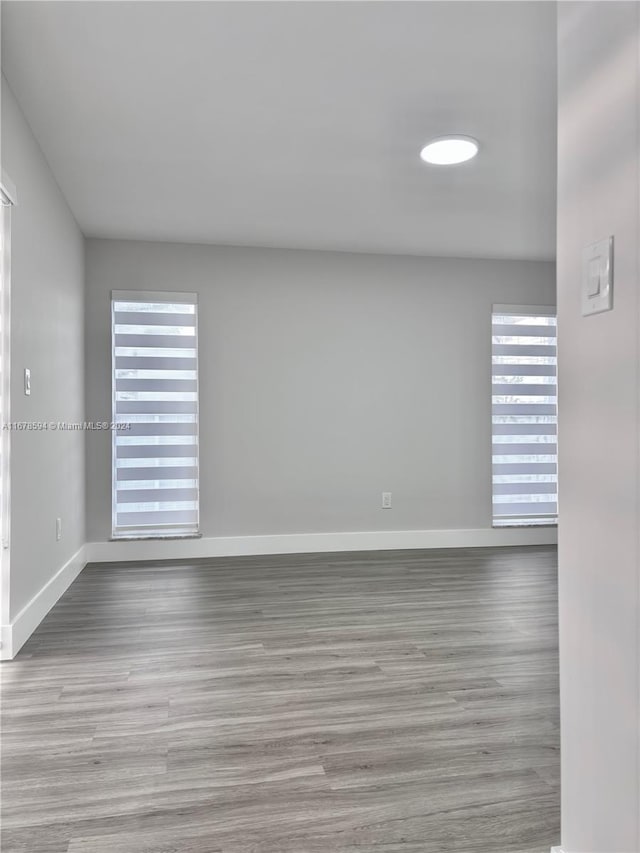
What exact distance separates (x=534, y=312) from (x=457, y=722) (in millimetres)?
4232

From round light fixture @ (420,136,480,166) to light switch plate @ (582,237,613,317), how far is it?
2.30 metres

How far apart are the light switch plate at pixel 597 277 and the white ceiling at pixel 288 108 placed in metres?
1.51

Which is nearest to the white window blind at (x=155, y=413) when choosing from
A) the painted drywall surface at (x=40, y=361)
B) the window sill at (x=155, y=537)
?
the window sill at (x=155, y=537)

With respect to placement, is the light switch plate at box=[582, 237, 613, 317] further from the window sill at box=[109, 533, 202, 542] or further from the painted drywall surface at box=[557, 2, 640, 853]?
the window sill at box=[109, 533, 202, 542]

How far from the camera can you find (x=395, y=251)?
5.20m

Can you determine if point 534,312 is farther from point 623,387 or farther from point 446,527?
point 623,387

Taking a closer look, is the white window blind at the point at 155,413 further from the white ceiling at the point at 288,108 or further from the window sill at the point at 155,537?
the white ceiling at the point at 288,108

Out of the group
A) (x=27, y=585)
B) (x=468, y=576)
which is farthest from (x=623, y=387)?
(x=468, y=576)

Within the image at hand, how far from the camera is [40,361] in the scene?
10.8 ft

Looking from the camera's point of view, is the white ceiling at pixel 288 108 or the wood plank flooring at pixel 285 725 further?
the white ceiling at pixel 288 108

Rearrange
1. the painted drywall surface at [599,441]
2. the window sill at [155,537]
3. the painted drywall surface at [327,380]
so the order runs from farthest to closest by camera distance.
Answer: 1. the painted drywall surface at [327,380]
2. the window sill at [155,537]
3. the painted drywall surface at [599,441]

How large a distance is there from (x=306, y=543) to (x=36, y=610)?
2323 mm

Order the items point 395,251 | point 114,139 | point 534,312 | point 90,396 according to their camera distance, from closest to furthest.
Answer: point 114,139, point 90,396, point 395,251, point 534,312

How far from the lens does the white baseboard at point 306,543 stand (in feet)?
15.8
